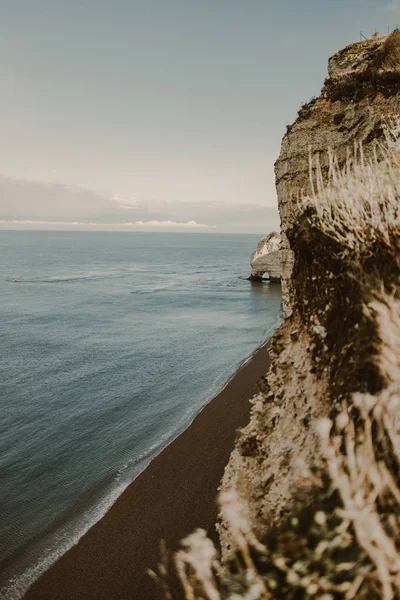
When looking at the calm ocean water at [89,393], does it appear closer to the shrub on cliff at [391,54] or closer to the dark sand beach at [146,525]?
the dark sand beach at [146,525]

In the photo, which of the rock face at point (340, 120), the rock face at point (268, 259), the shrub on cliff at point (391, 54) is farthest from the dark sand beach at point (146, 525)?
the rock face at point (268, 259)

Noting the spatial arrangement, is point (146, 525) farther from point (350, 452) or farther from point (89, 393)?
point (89, 393)

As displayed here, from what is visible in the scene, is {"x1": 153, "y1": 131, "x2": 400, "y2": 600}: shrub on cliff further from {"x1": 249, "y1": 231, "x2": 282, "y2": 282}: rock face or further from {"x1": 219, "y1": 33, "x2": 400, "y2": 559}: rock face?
{"x1": 249, "y1": 231, "x2": 282, "y2": 282}: rock face

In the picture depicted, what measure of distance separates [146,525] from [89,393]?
12316mm

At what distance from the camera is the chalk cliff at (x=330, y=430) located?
346cm

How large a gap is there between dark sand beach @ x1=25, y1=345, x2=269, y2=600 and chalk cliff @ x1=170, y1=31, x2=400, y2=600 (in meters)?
2.38

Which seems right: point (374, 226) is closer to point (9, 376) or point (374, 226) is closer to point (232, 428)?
point (232, 428)

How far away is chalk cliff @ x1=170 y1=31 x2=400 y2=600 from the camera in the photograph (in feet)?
11.3

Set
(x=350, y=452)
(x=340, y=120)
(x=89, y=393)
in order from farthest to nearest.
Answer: (x=89, y=393)
(x=340, y=120)
(x=350, y=452)

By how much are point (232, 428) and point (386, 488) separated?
44.2 ft

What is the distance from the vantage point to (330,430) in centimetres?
464

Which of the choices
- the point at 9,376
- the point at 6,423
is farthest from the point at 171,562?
the point at 9,376

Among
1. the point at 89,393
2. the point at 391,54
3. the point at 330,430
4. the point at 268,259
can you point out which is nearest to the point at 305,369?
the point at 330,430

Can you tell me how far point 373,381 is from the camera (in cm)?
430
